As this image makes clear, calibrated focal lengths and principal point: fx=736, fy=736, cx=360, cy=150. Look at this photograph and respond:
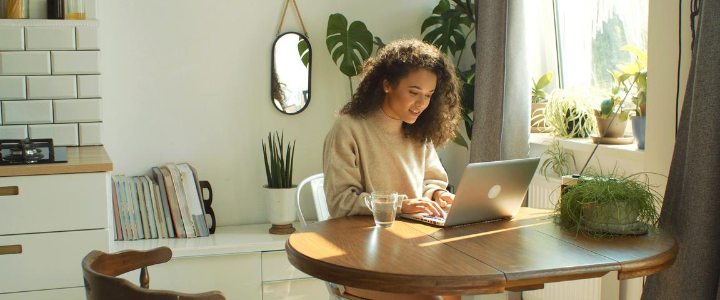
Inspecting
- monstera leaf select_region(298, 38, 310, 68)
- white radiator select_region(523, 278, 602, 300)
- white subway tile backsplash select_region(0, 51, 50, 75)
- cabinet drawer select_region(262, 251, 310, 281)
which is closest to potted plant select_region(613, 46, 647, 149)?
white radiator select_region(523, 278, 602, 300)

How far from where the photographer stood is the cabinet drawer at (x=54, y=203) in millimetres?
2574

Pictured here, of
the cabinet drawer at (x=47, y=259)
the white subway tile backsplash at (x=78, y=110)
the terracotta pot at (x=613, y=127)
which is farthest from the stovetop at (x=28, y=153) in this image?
the terracotta pot at (x=613, y=127)

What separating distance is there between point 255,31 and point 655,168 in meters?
2.05

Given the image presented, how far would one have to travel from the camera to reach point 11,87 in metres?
3.10

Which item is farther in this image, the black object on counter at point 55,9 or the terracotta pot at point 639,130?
the black object on counter at point 55,9

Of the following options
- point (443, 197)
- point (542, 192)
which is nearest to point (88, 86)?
point (443, 197)

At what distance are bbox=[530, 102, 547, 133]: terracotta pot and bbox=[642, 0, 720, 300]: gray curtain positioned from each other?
1.32 meters

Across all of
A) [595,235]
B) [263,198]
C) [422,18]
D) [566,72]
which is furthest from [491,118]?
[595,235]

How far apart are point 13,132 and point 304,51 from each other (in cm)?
140

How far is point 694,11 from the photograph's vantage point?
222 cm

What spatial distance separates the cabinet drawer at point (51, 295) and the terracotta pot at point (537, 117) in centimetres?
212

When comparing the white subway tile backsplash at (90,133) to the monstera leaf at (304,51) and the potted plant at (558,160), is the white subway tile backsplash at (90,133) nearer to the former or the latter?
the monstera leaf at (304,51)

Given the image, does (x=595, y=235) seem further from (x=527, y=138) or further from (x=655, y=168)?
(x=527, y=138)

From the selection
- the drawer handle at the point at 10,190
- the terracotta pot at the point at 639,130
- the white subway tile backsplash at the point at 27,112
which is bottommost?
the drawer handle at the point at 10,190
